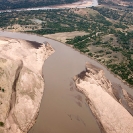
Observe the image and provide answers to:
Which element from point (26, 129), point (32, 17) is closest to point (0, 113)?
point (26, 129)

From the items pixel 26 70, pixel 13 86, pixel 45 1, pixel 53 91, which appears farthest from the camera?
pixel 45 1

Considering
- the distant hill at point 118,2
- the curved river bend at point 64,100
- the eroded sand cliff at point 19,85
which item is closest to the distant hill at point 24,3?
the distant hill at point 118,2

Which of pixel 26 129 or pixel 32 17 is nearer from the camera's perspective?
pixel 26 129

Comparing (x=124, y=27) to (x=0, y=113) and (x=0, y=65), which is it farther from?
(x=0, y=113)

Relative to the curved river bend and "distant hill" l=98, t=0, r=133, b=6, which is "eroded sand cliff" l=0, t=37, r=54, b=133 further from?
"distant hill" l=98, t=0, r=133, b=6

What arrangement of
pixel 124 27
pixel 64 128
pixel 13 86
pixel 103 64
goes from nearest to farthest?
pixel 64 128 < pixel 13 86 < pixel 103 64 < pixel 124 27

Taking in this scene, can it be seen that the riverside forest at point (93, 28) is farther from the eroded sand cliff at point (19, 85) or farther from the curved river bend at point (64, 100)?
the eroded sand cliff at point (19, 85)
